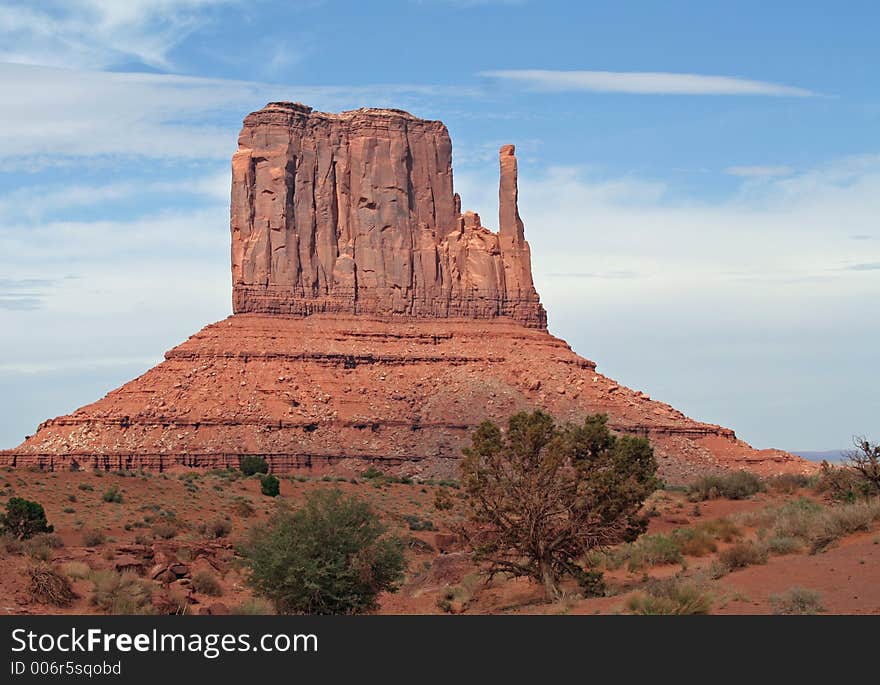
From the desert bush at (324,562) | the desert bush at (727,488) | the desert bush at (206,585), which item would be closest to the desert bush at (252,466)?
the desert bush at (727,488)

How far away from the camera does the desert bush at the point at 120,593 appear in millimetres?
30734

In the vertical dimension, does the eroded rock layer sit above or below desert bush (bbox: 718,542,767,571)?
above

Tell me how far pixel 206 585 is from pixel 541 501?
9.12 m

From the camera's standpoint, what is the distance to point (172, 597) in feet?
110

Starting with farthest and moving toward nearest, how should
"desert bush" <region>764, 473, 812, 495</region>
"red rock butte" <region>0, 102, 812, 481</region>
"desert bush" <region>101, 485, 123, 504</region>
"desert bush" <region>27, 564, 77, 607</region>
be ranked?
"red rock butte" <region>0, 102, 812, 481</region> → "desert bush" <region>764, 473, 812, 495</region> → "desert bush" <region>101, 485, 123, 504</region> → "desert bush" <region>27, 564, 77, 607</region>

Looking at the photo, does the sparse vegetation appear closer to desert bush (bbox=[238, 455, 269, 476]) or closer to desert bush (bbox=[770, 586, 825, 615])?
desert bush (bbox=[770, 586, 825, 615])

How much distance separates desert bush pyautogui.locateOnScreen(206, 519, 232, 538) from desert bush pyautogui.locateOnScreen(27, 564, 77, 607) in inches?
570

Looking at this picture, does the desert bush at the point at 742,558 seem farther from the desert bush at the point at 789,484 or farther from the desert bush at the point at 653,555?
the desert bush at the point at 789,484

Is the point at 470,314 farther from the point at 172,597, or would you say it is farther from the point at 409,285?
the point at 172,597

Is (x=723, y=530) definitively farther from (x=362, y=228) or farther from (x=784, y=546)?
(x=362, y=228)

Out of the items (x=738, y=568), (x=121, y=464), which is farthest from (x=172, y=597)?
(x=121, y=464)

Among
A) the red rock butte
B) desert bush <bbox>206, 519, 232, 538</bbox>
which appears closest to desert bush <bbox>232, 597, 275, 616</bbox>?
desert bush <bbox>206, 519, 232, 538</bbox>

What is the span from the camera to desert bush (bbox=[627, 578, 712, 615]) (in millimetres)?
24969
